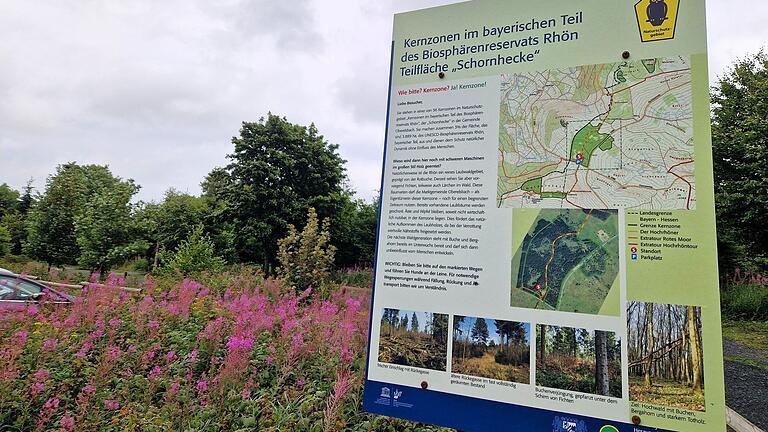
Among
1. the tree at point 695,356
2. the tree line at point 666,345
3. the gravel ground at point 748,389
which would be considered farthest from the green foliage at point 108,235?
the gravel ground at point 748,389

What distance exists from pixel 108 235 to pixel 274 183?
8020 millimetres

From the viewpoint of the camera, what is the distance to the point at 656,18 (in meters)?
1.99

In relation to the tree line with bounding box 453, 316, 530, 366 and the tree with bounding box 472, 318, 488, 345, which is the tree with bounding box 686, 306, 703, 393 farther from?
the tree with bounding box 472, 318, 488, 345

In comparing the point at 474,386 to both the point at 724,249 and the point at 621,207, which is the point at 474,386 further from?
the point at 724,249

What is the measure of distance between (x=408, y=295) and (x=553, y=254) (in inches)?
32.9

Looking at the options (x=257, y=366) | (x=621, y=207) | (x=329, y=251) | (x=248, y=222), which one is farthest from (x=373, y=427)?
(x=248, y=222)

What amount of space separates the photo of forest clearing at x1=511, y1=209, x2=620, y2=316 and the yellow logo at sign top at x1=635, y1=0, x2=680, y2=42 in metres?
0.95

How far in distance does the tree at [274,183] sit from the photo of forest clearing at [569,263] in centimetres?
1806

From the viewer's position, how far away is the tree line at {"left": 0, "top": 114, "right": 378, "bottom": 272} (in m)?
18.6

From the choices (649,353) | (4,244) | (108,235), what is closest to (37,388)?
(649,353)

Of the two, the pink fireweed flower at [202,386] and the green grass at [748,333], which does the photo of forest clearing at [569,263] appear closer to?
the pink fireweed flower at [202,386]

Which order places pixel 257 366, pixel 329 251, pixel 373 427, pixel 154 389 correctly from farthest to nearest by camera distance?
1. pixel 329 251
2. pixel 257 366
3. pixel 154 389
4. pixel 373 427

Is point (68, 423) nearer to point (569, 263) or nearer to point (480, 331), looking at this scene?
point (480, 331)

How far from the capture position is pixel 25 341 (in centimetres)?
429
